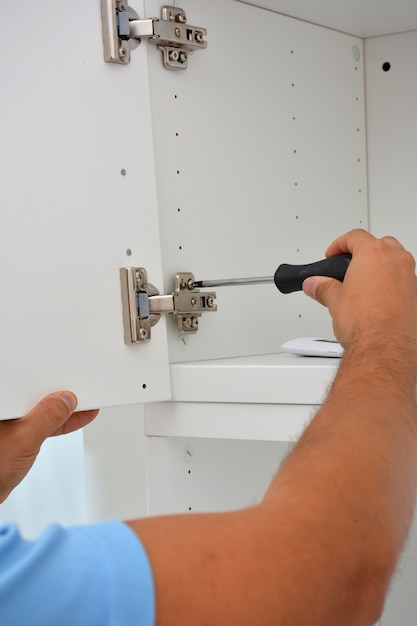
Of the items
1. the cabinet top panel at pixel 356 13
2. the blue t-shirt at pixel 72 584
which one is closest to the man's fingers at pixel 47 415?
the blue t-shirt at pixel 72 584

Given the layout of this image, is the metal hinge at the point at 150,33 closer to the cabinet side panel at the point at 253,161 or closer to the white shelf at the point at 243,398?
the cabinet side panel at the point at 253,161

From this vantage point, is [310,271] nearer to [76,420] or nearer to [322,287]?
[322,287]

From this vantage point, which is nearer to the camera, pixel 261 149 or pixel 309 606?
pixel 309 606

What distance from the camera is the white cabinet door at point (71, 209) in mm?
797

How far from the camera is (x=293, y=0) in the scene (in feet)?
3.59

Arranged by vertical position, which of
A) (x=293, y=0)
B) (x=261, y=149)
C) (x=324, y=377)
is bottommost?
(x=324, y=377)

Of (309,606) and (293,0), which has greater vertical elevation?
(293,0)

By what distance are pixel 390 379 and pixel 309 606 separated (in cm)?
14

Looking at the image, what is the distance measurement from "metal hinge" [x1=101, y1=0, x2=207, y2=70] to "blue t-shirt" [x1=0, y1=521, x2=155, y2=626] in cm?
60

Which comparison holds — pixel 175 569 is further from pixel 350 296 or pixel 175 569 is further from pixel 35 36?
pixel 35 36

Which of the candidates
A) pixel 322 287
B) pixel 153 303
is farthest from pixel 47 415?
pixel 322 287

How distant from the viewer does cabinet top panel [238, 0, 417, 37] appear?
1110mm

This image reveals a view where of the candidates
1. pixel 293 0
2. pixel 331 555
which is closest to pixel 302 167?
pixel 293 0

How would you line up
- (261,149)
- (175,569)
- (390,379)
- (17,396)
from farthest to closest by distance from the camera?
(261,149), (17,396), (390,379), (175,569)
